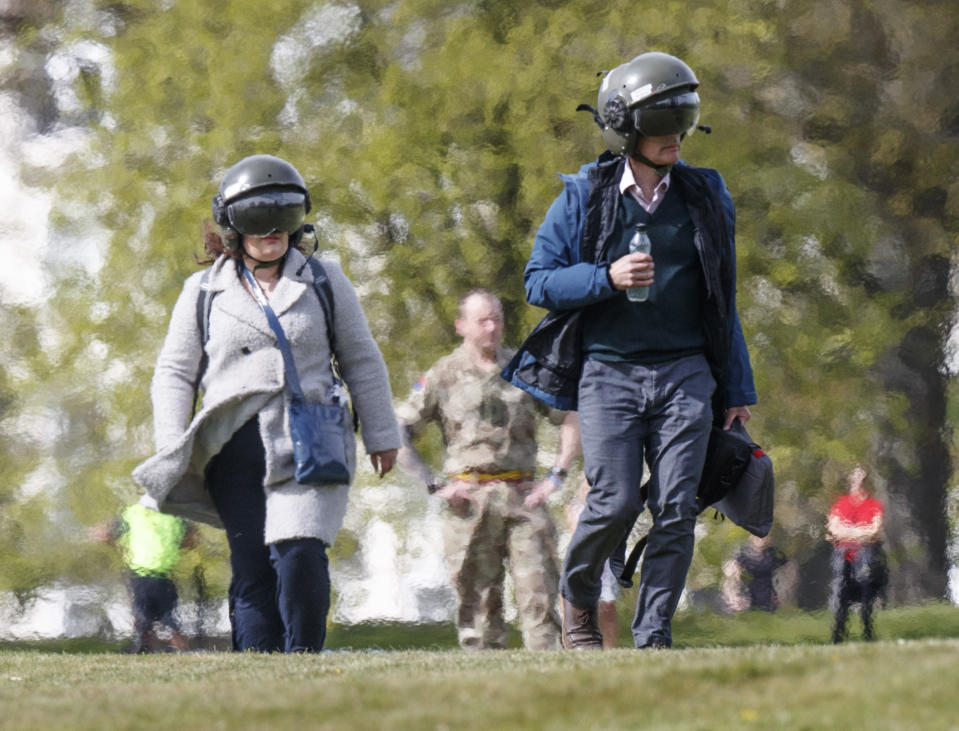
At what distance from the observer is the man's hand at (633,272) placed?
605 centimetres

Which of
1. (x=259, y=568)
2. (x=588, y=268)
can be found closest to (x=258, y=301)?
(x=259, y=568)

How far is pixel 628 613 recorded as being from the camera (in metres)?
12.9

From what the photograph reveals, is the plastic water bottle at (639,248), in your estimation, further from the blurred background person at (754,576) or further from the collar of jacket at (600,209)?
the blurred background person at (754,576)

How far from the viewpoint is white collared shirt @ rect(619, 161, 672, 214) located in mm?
6320

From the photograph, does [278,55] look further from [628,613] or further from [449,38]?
[628,613]

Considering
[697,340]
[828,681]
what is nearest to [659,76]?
[697,340]

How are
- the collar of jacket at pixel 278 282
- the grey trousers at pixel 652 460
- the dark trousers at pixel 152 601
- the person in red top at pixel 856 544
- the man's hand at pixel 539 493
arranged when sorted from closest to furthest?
the grey trousers at pixel 652 460, the collar of jacket at pixel 278 282, the man's hand at pixel 539 493, the person in red top at pixel 856 544, the dark trousers at pixel 152 601

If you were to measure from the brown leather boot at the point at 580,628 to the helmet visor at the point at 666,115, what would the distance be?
1.65m

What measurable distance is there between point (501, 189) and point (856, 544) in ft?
11.7

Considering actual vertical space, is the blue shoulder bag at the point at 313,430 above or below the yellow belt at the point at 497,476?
above

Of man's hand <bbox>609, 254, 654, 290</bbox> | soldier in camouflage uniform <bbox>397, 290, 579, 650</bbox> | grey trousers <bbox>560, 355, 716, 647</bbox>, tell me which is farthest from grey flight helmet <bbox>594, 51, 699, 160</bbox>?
soldier in camouflage uniform <bbox>397, 290, 579, 650</bbox>

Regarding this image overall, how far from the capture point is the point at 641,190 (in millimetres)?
6367

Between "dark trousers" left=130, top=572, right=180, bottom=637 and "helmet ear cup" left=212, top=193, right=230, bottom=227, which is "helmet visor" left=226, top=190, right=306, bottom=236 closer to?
"helmet ear cup" left=212, top=193, right=230, bottom=227

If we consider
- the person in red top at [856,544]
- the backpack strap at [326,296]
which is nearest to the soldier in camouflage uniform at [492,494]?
the backpack strap at [326,296]
